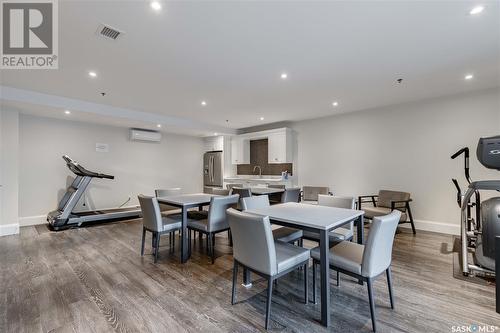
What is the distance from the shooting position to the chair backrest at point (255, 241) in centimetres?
179

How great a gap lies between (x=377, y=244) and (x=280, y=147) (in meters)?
4.79

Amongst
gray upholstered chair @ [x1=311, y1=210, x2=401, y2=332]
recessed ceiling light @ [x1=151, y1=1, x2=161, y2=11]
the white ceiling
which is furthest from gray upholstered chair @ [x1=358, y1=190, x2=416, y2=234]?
recessed ceiling light @ [x1=151, y1=1, x2=161, y2=11]

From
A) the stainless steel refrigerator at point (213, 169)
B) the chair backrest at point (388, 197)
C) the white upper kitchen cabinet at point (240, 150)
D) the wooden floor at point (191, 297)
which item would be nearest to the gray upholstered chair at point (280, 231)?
the wooden floor at point (191, 297)

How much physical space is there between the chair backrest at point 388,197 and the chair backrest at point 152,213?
166 inches

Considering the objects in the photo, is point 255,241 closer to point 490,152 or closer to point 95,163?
point 490,152

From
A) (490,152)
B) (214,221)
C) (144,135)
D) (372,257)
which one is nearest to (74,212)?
(144,135)

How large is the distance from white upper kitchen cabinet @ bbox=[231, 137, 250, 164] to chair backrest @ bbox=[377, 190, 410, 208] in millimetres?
3989

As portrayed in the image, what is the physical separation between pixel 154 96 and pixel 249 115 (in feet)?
7.59

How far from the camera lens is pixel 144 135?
6402mm

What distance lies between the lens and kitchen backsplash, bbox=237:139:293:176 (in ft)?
22.8

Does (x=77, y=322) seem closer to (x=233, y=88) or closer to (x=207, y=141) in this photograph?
(x=233, y=88)

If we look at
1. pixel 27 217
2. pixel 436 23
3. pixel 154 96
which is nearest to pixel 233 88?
pixel 154 96

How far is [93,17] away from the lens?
79.4 inches

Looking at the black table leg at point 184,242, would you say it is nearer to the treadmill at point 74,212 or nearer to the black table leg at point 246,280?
the black table leg at point 246,280
